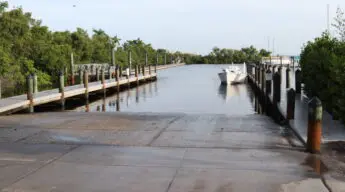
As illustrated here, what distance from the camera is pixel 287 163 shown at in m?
6.82

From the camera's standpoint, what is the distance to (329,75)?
11.2 metres

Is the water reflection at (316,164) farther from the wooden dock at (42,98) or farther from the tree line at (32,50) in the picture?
the tree line at (32,50)

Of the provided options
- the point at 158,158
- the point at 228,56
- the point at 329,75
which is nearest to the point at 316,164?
the point at 158,158

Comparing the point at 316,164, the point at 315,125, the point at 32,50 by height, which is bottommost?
the point at 316,164

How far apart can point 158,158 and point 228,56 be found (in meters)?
124

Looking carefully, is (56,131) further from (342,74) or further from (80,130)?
(342,74)

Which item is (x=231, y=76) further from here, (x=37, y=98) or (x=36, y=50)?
(x=37, y=98)

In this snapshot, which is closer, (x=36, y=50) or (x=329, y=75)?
(x=329, y=75)

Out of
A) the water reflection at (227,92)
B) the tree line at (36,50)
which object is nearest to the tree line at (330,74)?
the water reflection at (227,92)

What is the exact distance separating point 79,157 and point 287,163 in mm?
3497

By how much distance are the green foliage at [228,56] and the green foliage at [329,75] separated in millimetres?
103394

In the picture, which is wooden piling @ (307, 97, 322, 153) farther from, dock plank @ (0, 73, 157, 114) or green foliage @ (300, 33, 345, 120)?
dock plank @ (0, 73, 157, 114)

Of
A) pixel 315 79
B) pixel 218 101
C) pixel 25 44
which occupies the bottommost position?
pixel 218 101

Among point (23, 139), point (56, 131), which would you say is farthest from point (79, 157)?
point (56, 131)
